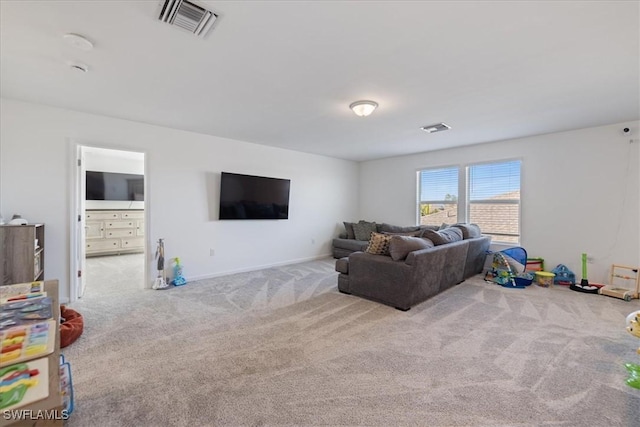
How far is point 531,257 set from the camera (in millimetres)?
4785

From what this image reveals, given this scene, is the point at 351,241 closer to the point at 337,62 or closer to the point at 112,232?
the point at 337,62

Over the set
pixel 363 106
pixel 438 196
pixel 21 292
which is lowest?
pixel 21 292

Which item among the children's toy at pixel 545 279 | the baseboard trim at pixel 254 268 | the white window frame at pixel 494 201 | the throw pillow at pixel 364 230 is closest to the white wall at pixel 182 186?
the baseboard trim at pixel 254 268

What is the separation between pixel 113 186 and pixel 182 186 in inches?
156

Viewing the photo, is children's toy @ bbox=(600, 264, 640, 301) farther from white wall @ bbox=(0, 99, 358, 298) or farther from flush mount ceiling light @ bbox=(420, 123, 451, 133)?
white wall @ bbox=(0, 99, 358, 298)

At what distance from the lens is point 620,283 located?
13.1ft

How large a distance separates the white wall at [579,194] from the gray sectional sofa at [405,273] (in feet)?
5.26

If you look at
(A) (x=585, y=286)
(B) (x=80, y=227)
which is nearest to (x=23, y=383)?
(B) (x=80, y=227)

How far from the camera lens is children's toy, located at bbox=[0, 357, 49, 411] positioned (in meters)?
0.80

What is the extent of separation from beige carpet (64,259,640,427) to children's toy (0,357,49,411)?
89 centimetres

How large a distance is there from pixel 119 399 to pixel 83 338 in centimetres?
118

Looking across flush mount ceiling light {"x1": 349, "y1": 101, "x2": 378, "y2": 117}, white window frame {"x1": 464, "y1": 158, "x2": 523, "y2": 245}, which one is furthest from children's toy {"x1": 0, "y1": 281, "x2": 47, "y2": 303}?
white window frame {"x1": 464, "y1": 158, "x2": 523, "y2": 245}

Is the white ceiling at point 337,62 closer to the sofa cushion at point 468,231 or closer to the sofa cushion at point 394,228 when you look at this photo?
the sofa cushion at point 468,231

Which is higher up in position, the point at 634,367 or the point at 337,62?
the point at 337,62
